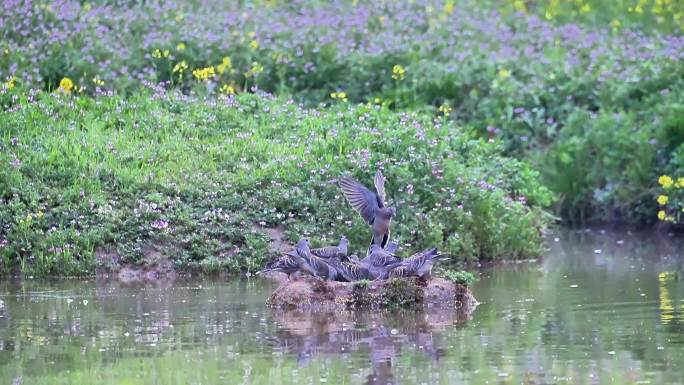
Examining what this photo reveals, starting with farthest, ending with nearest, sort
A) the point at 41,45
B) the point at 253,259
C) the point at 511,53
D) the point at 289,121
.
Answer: the point at 511,53, the point at 41,45, the point at 289,121, the point at 253,259

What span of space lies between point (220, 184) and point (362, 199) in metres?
2.99

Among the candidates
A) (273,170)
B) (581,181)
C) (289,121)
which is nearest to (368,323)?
(273,170)

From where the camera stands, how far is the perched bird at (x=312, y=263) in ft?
41.4

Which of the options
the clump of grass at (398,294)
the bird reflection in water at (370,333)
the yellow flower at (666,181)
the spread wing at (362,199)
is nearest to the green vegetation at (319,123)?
the yellow flower at (666,181)

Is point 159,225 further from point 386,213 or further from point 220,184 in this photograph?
point 386,213

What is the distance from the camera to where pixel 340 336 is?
11.1 meters

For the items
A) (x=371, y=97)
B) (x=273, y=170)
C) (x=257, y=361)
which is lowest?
(x=257, y=361)

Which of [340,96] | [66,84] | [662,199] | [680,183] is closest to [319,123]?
[340,96]

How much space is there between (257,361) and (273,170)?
5.84 meters

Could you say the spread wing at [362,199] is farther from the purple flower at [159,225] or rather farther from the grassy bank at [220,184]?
the purple flower at [159,225]

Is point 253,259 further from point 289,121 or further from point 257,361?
point 257,361

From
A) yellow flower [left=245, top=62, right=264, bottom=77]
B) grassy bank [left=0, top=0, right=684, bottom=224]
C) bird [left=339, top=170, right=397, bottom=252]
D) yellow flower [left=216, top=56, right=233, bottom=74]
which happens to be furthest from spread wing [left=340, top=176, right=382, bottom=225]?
yellow flower [left=216, top=56, right=233, bottom=74]

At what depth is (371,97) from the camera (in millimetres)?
20562

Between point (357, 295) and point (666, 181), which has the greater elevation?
point (666, 181)
